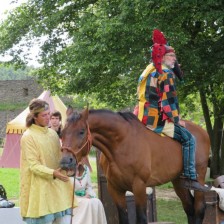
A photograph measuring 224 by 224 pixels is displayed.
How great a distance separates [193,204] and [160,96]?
1.64m

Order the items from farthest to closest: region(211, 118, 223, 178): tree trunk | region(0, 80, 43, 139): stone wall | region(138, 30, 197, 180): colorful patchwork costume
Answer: region(0, 80, 43, 139): stone wall < region(211, 118, 223, 178): tree trunk < region(138, 30, 197, 180): colorful patchwork costume

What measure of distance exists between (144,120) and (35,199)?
1.55 metres

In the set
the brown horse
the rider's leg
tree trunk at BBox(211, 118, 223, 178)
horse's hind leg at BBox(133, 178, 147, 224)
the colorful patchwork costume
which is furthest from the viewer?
tree trunk at BBox(211, 118, 223, 178)

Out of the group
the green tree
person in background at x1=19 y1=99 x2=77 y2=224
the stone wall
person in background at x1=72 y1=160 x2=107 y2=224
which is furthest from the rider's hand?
the stone wall

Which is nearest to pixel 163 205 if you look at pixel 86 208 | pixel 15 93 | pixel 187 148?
pixel 86 208

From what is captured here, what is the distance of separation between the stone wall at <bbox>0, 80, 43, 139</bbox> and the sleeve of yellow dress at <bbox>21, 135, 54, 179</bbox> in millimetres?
35060

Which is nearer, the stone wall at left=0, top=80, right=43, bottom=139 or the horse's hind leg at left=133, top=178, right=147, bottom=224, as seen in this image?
the horse's hind leg at left=133, top=178, right=147, bottom=224

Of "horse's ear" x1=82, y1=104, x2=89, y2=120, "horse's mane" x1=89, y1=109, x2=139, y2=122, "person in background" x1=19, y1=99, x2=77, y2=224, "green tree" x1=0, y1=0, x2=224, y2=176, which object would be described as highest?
"green tree" x1=0, y1=0, x2=224, y2=176

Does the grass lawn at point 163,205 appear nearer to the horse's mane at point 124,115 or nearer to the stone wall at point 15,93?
the horse's mane at point 124,115

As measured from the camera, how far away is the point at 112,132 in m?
5.70

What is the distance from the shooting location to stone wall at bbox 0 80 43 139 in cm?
4038

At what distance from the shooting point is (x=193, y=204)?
23.1 ft

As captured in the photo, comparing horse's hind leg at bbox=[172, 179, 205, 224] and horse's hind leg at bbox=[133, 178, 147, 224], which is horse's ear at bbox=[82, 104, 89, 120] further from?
horse's hind leg at bbox=[172, 179, 205, 224]

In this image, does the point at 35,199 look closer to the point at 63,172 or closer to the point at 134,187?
the point at 63,172
